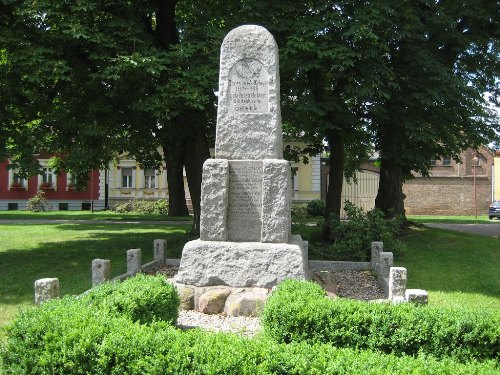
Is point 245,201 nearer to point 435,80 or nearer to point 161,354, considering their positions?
point 161,354

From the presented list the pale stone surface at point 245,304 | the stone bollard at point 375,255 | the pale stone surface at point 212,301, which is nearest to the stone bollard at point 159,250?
the pale stone surface at point 212,301

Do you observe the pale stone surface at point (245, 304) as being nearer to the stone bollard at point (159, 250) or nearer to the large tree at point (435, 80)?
the stone bollard at point (159, 250)

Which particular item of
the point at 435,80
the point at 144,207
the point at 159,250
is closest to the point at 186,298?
the point at 159,250

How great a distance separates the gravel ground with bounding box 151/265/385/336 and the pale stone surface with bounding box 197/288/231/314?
12 centimetres

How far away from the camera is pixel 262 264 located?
27.0 ft

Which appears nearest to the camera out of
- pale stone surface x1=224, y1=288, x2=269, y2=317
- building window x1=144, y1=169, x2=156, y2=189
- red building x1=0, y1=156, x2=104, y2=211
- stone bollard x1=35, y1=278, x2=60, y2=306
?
stone bollard x1=35, y1=278, x2=60, y2=306

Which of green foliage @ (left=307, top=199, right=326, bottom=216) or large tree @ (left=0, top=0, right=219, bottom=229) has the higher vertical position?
large tree @ (left=0, top=0, right=219, bottom=229)

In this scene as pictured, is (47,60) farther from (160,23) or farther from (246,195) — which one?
(246,195)

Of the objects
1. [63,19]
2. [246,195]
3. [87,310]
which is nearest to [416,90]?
[246,195]

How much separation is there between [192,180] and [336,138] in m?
4.84

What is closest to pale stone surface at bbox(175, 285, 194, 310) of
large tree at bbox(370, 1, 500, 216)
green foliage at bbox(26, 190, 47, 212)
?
large tree at bbox(370, 1, 500, 216)

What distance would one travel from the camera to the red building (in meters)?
44.4

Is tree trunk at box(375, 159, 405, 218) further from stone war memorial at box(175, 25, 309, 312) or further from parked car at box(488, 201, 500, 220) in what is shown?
parked car at box(488, 201, 500, 220)

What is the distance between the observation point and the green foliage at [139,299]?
5777mm
